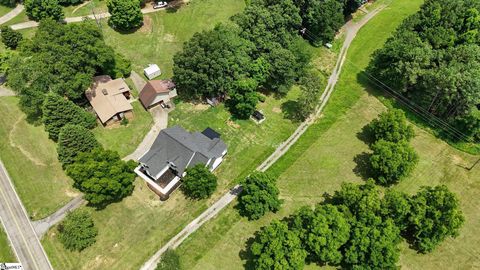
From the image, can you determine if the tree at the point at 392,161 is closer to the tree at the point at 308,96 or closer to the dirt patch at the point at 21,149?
the tree at the point at 308,96

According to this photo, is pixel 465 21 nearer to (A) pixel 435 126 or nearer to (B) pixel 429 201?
(A) pixel 435 126

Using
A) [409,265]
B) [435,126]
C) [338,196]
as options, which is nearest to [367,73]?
[435,126]

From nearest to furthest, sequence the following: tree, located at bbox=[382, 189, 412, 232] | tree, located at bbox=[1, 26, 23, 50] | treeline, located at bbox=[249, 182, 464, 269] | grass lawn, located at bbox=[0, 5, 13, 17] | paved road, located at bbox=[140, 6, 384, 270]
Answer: treeline, located at bbox=[249, 182, 464, 269] → tree, located at bbox=[382, 189, 412, 232] → paved road, located at bbox=[140, 6, 384, 270] → tree, located at bbox=[1, 26, 23, 50] → grass lawn, located at bbox=[0, 5, 13, 17]

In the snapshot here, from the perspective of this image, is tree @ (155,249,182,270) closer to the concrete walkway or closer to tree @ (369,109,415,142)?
tree @ (369,109,415,142)

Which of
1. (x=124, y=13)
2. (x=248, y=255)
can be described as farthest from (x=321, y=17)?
(x=248, y=255)

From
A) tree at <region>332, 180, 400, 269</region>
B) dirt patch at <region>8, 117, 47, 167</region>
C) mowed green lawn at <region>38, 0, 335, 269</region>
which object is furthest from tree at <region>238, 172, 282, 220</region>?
dirt patch at <region>8, 117, 47, 167</region>

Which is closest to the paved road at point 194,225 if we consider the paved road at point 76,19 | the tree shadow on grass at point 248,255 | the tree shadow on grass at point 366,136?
the tree shadow on grass at point 248,255

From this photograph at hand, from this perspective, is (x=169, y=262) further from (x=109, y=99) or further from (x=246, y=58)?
(x=246, y=58)
